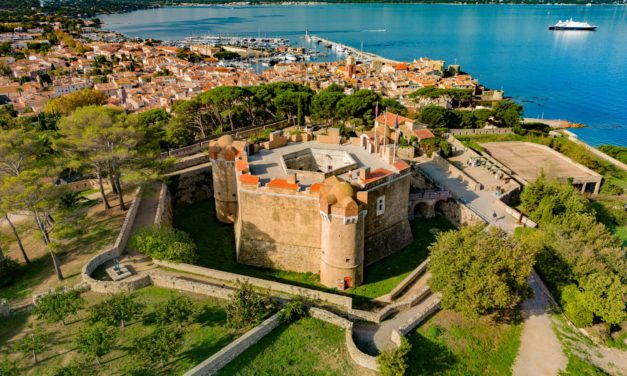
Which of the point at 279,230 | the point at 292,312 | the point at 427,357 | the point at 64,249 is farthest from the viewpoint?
the point at 279,230

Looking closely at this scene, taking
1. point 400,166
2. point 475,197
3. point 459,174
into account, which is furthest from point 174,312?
point 459,174

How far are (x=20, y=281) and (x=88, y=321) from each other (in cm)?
711

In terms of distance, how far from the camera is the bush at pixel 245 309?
19.3 metres

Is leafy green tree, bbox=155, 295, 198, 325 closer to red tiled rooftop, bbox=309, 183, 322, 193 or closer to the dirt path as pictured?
red tiled rooftop, bbox=309, 183, 322, 193

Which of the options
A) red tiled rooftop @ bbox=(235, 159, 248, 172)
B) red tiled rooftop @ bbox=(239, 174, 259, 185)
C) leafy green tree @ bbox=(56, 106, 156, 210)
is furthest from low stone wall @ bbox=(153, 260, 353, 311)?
leafy green tree @ bbox=(56, 106, 156, 210)

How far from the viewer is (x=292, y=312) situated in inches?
808

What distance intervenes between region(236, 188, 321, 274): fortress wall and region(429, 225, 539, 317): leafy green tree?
24.9ft

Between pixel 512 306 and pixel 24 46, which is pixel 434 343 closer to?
pixel 512 306

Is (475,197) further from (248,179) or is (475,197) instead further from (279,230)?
(248,179)

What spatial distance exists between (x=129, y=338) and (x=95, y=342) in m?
2.43

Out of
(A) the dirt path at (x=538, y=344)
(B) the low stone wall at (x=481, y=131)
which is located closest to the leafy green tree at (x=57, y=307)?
(A) the dirt path at (x=538, y=344)

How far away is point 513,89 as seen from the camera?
3846 inches

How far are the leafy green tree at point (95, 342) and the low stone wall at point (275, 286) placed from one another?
6.25 metres

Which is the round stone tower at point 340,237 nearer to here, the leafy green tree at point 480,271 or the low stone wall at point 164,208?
the leafy green tree at point 480,271
